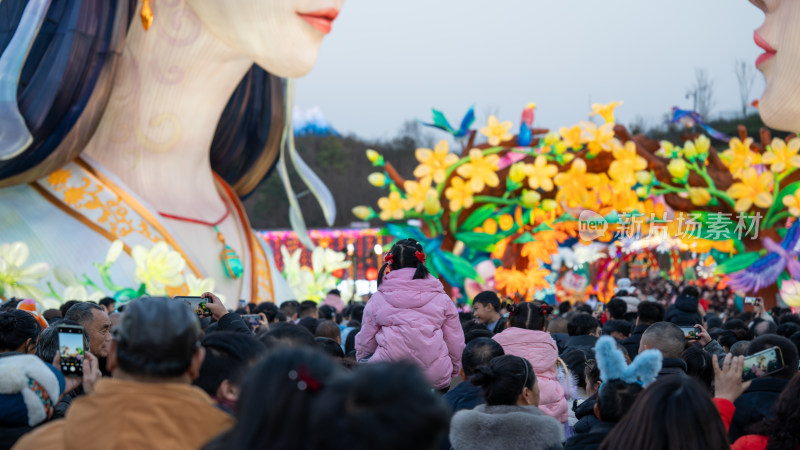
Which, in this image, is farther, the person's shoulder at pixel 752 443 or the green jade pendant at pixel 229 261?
the green jade pendant at pixel 229 261

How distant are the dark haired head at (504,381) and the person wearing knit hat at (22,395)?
1446mm

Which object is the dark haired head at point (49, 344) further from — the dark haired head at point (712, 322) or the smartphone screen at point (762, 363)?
the dark haired head at point (712, 322)

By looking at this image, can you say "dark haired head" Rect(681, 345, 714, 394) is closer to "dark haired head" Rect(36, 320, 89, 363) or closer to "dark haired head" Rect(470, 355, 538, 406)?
"dark haired head" Rect(470, 355, 538, 406)

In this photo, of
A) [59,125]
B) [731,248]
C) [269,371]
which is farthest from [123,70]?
[731,248]

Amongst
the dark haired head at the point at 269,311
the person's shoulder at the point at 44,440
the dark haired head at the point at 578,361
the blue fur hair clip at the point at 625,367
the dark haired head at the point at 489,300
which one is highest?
Result: the blue fur hair clip at the point at 625,367

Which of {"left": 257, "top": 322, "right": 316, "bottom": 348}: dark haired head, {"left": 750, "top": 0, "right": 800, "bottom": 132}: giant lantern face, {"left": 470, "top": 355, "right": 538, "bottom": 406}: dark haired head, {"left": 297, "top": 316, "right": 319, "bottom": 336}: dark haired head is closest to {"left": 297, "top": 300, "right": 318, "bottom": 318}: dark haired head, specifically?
{"left": 297, "top": 316, "right": 319, "bottom": 336}: dark haired head

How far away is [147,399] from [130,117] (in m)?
9.00

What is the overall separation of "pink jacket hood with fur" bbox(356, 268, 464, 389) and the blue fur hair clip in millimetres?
1547

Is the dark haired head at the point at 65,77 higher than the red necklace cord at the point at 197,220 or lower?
higher

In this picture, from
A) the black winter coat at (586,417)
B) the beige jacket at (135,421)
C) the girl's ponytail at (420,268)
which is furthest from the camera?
the girl's ponytail at (420,268)

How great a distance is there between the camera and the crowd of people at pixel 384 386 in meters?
1.63

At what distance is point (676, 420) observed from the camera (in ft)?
7.65

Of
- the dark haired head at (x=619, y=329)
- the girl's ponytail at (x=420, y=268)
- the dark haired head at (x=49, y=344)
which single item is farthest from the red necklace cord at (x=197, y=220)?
the dark haired head at (x=49, y=344)

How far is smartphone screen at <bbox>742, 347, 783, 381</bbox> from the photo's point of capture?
3.25m
